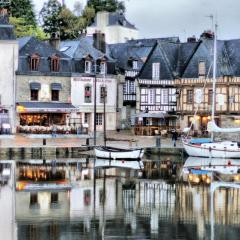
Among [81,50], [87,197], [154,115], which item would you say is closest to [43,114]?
[81,50]

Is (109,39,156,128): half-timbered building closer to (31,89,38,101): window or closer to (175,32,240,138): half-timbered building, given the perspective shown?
(175,32,240,138): half-timbered building

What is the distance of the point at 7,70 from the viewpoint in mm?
61875

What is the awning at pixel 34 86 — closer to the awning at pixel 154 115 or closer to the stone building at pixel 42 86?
the stone building at pixel 42 86

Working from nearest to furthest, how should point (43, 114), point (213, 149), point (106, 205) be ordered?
1. point (106, 205)
2. point (213, 149)
3. point (43, 114)

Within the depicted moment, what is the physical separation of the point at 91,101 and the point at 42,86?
4.83 metres

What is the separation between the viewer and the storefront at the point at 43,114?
61156 mm

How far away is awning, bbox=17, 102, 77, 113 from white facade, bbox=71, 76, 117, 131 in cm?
127

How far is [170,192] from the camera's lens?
1403 inches

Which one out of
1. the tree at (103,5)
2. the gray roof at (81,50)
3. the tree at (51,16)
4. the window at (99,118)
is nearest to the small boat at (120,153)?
the window at (99,118)

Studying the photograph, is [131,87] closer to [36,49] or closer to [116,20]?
[36,49]

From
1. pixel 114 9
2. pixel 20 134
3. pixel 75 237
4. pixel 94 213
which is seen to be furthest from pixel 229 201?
pixel 114 9

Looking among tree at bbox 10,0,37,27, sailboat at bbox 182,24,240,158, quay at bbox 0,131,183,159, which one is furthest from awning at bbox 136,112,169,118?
tree at bbox 10,0,37,27

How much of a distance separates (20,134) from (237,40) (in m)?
20.4

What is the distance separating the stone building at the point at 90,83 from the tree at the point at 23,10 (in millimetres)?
23378
